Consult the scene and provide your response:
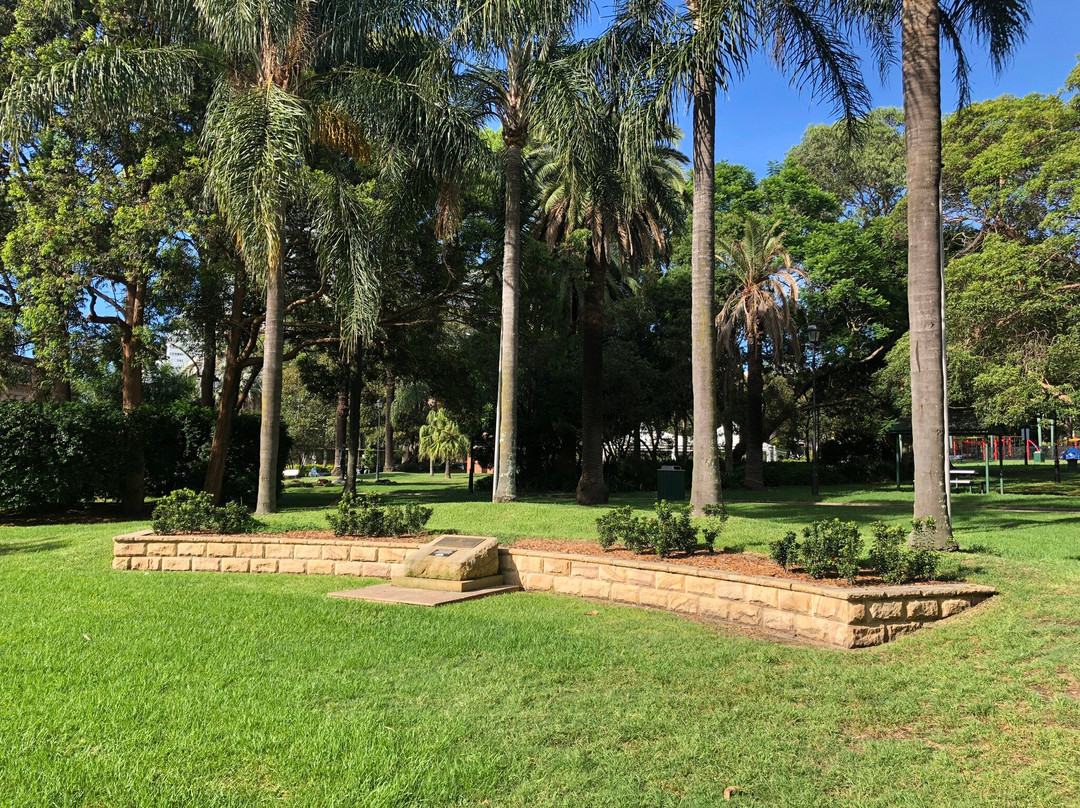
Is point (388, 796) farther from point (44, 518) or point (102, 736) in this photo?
point (44, 518)

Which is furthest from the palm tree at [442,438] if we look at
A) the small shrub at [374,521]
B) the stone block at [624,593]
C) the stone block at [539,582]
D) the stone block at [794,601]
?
the stone block at [794,601]

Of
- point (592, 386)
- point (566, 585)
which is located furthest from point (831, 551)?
point (592, 386)

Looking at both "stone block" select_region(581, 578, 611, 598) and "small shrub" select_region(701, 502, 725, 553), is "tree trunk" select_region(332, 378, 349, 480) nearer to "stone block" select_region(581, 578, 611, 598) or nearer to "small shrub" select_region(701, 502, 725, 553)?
"small shrub" select_region(701, 502, 725, 553)

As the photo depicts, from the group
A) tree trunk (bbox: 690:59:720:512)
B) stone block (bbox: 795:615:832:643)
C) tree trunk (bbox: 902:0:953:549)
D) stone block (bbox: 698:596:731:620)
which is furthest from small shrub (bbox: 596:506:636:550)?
tree trunk (bbox: 902:0:953:549)

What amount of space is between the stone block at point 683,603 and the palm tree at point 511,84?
8227mm

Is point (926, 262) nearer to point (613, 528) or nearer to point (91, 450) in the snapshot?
point (613, 528)

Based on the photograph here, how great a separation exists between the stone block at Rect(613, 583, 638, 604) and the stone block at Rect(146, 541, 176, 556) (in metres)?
6.02

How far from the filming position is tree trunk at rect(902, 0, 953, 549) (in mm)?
9305

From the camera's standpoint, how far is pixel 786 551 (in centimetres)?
722

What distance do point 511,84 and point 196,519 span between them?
1086 cm

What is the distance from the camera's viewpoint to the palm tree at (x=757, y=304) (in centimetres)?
2556

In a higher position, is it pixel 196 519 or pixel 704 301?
pixel 704 301

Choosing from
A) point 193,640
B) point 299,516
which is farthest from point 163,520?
point 193,640

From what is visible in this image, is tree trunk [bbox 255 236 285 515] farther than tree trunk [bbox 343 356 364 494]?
No
